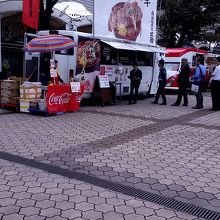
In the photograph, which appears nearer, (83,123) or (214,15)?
(83,123)

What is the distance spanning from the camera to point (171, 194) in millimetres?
4512

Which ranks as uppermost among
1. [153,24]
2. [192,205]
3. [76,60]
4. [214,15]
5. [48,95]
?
[214,15]

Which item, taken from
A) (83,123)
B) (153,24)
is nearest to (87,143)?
(83,123)

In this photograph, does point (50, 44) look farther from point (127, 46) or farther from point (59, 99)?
point (127, 46)

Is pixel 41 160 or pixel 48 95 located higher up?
pixel 48 95

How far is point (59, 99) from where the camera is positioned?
1041 cm

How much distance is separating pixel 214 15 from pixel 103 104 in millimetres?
16477

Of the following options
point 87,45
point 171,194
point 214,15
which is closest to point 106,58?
point 87,45

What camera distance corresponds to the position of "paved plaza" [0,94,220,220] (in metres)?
3.99

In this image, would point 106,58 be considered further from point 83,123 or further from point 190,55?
point 190,55

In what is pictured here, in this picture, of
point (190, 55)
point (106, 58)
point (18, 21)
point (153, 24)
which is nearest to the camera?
point (106, 58)

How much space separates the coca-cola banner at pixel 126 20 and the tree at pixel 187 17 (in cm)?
1024

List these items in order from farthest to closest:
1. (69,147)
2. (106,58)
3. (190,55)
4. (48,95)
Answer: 1. (190,55)
2. (106,58)
3. (48,95)
4. (69,147)

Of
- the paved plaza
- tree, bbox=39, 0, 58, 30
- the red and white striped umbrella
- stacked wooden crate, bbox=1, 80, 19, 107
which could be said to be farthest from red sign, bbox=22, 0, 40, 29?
the paved plaza
